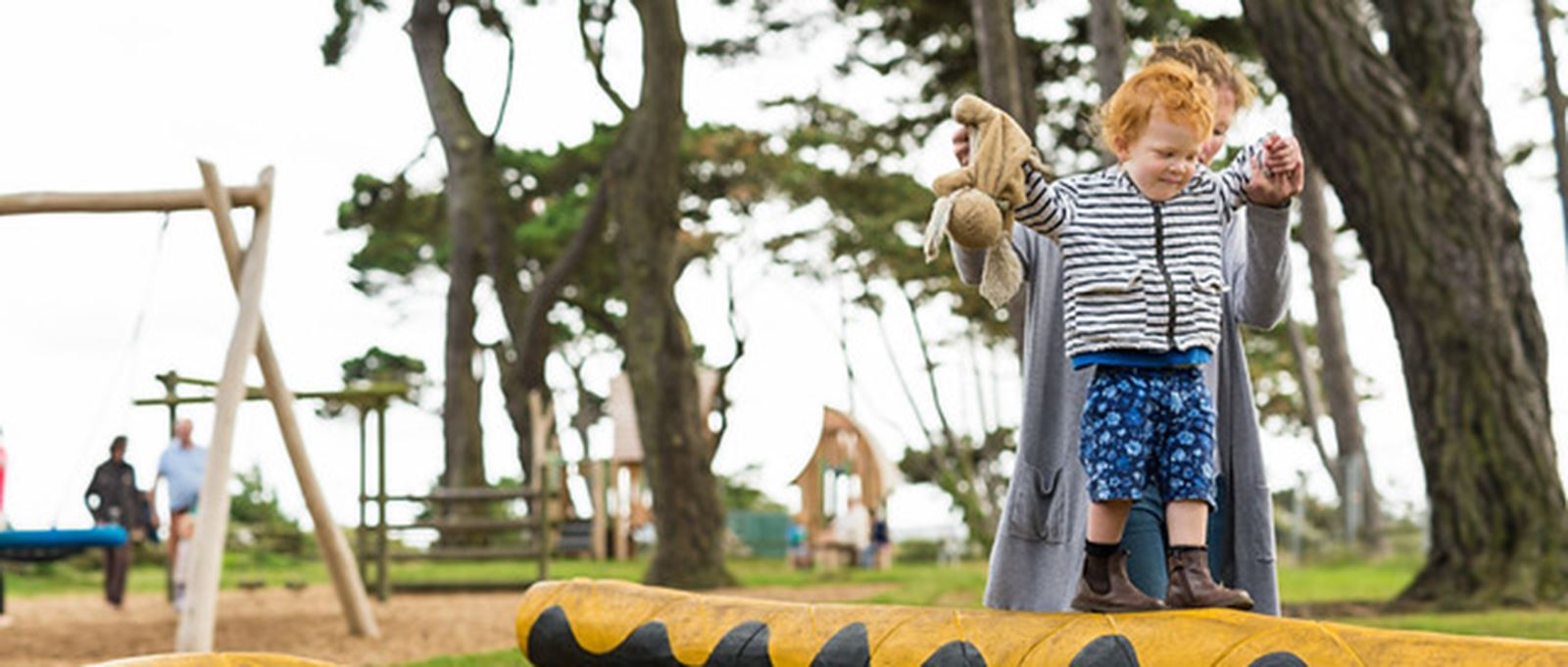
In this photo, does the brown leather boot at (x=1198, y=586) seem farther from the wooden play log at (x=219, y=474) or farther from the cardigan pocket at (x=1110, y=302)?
the wooden play log at (x=219, y=474)

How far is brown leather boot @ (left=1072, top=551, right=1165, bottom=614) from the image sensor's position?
11.7 feet

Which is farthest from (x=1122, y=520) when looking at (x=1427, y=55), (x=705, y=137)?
(x=705, y=137)

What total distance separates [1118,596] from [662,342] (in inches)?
452

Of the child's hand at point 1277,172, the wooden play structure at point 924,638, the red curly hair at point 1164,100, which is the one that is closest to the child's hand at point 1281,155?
the child's hand at point 1277,172

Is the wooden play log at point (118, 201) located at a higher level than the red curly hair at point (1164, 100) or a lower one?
higher

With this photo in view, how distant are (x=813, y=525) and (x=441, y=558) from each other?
8.20 metres

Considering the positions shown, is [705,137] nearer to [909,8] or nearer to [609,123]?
[609,123]

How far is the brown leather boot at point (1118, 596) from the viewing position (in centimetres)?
358

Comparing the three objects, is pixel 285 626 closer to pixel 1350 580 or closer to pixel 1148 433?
pixel 1350 580

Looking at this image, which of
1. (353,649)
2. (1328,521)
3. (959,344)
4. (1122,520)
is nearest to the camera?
(1122,520)

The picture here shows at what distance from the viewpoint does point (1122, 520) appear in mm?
3486

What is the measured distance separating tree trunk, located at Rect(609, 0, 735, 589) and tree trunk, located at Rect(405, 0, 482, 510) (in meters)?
9.38

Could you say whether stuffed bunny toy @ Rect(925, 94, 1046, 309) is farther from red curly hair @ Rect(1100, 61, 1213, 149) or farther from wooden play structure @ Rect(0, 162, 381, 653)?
wooden play structure @ Rect(0, 162, 381, 653)

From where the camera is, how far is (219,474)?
8.66 m
